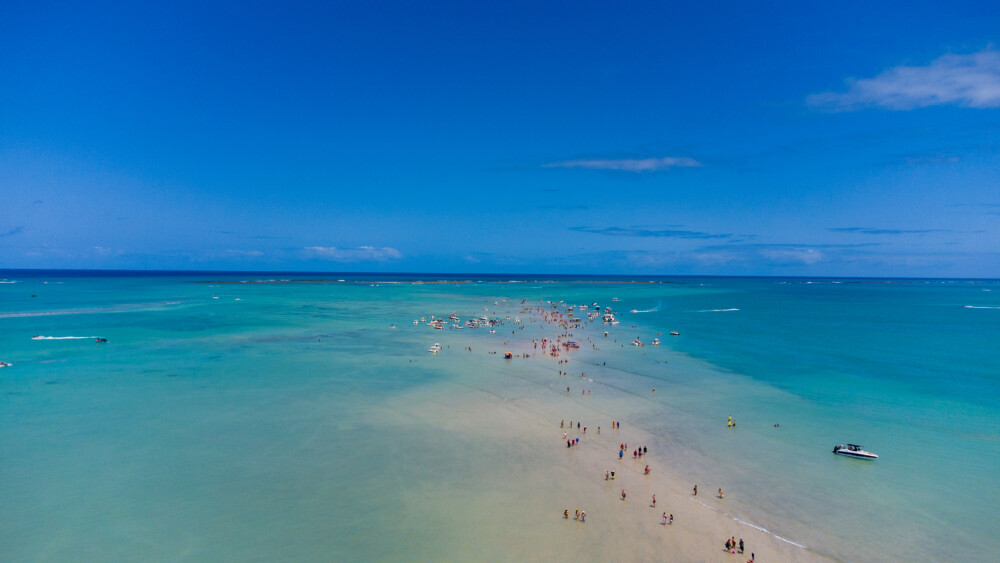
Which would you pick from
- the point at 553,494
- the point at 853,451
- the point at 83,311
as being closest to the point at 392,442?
the point at 553,494

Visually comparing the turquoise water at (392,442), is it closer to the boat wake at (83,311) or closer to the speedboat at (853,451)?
the speedboat at (853,451)

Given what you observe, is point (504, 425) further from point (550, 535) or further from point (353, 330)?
point (353, 330)

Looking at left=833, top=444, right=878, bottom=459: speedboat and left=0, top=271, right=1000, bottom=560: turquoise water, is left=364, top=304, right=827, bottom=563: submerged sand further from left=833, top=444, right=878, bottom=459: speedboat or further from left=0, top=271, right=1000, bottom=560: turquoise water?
left=833, top=444, right=878, bottom=459: speedboat

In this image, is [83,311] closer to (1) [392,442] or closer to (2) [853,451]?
(1) [392,442]

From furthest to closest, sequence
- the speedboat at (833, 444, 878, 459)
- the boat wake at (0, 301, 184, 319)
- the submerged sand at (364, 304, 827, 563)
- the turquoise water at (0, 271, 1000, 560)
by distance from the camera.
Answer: the boat wake at (0, 301, 184, 319) → the speedboat at (833, 444, 878, 459) → the turquoise water at (0, 271, 1000, 560) → the submerged sand at (364, 304, 827, 563)

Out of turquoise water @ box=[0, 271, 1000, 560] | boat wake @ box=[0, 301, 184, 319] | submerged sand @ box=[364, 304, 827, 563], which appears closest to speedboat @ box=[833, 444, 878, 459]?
turquoise water @ box=[0, 271, 1000, 560]

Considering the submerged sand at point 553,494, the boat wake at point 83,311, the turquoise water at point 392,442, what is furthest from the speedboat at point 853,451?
the boat wake at point 83,311
